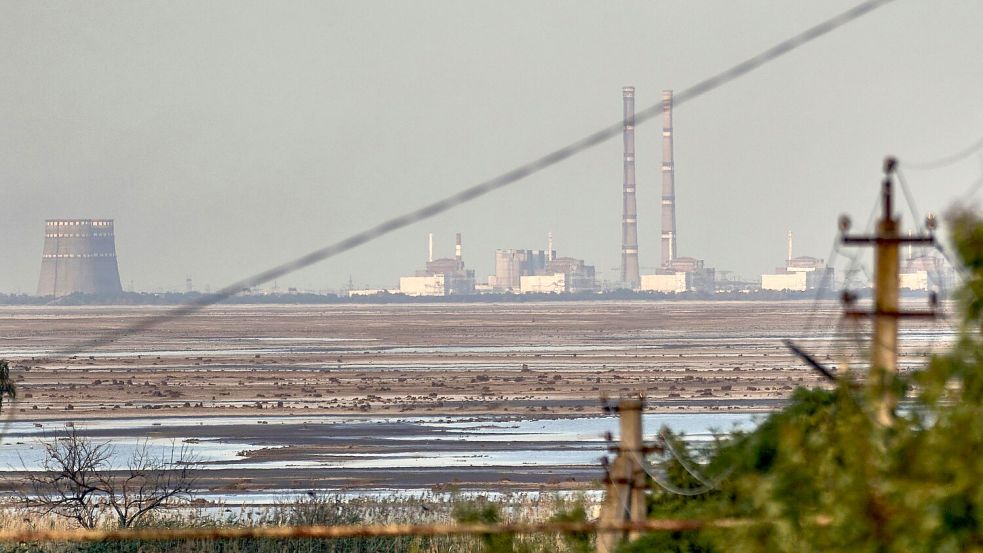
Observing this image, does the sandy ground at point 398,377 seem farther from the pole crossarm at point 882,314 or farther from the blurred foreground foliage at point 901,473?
the blurred foreground foliage at point 901,473

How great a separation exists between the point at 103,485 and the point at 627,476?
27746 mm

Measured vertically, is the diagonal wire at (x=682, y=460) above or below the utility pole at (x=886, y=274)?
below

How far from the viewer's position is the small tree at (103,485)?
30828 mm

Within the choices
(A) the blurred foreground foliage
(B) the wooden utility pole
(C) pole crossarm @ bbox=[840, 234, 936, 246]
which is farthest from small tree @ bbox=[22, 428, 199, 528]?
(A) the blurred foreground foliage

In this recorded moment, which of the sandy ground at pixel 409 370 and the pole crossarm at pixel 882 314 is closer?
A: the pole crossarm at pixel 882 314

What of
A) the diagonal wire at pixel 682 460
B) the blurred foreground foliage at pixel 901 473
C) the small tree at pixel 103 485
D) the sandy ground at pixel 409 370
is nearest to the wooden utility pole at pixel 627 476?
the diagonal wire at pixel 682 460

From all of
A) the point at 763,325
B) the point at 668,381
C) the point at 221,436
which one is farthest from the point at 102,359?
the point at 763,325

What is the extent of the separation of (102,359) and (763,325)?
80448 millimetres

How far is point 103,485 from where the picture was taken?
39.6 meters

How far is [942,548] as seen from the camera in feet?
20.0

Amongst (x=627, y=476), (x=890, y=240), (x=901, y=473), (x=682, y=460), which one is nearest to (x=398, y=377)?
(x=682, y=460)

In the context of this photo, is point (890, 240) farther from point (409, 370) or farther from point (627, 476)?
point (409, 370)

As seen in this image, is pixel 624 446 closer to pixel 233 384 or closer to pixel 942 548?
pixel 942 548

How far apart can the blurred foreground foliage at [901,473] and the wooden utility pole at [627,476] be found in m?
5.94
